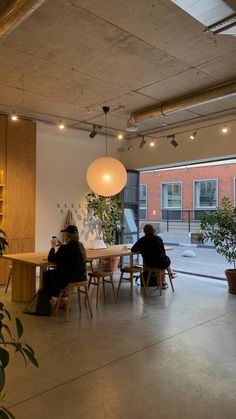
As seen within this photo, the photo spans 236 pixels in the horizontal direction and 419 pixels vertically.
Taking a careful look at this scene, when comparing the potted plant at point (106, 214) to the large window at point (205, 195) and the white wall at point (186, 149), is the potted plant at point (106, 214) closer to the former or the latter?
the white wall at point (186, 149)

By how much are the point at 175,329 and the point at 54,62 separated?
3.57 m

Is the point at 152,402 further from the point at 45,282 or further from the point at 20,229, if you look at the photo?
the point at 20,229

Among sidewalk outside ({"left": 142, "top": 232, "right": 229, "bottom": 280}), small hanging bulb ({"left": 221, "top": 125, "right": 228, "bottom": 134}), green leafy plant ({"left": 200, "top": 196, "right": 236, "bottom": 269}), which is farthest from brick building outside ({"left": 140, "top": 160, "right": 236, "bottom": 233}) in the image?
green leafy plant ({"left": 200, "top": 196, "right": 236, "bottom": 269})

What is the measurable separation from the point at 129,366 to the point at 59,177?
482 cm

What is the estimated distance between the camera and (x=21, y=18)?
8.90 feet

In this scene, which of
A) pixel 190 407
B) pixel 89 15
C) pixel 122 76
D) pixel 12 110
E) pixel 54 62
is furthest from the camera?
pixel 12 110

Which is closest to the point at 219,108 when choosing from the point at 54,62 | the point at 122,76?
the point at 122,76

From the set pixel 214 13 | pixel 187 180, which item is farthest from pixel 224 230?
pixel 187 180

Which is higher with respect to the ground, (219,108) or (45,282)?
(219,108)

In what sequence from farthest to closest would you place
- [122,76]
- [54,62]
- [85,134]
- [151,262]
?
[85,134] < [151,262] < [122,76] < [54,62]

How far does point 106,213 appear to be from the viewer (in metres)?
7.57

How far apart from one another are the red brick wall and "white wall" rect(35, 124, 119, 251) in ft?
19.8

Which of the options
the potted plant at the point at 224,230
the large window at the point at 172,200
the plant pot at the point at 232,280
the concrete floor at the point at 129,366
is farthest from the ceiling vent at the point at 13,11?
the large window at the point at 172,200

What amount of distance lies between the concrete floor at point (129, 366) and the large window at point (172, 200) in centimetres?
1095
